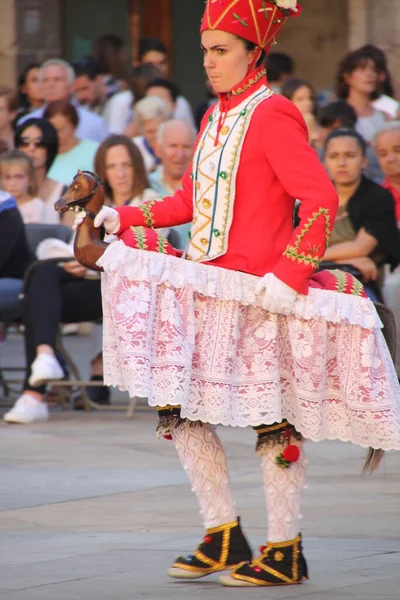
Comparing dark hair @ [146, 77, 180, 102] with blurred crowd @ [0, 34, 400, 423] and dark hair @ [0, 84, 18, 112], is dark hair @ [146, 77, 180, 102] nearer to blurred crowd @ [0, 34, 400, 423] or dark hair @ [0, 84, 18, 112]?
blurred crowd @ [0, 34, 400, 423]

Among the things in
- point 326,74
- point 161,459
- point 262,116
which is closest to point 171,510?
point 161,459

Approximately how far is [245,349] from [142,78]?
8076 millimetres

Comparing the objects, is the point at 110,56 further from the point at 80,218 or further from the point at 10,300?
the point at 80,218

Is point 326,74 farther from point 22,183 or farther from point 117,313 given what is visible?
point 117,313

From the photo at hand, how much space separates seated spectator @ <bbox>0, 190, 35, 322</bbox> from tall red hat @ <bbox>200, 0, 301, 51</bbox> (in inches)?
166

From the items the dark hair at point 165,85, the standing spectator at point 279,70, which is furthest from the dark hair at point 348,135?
the standing spectator at point 279,70

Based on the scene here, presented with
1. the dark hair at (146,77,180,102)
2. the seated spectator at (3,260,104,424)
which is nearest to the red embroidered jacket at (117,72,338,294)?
the seated spectator at (3,260,104,424)

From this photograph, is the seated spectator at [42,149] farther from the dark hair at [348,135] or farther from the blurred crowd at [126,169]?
the dark hair at [348,135]

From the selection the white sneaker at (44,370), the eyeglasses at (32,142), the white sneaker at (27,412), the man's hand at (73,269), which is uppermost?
the eyeglasses at (32,142)

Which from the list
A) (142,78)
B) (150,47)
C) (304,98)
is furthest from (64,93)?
(304,98)

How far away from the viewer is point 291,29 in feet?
57.7

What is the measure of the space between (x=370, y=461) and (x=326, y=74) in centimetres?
1283

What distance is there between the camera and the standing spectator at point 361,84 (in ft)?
38.0

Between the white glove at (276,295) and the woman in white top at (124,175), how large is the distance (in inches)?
180
